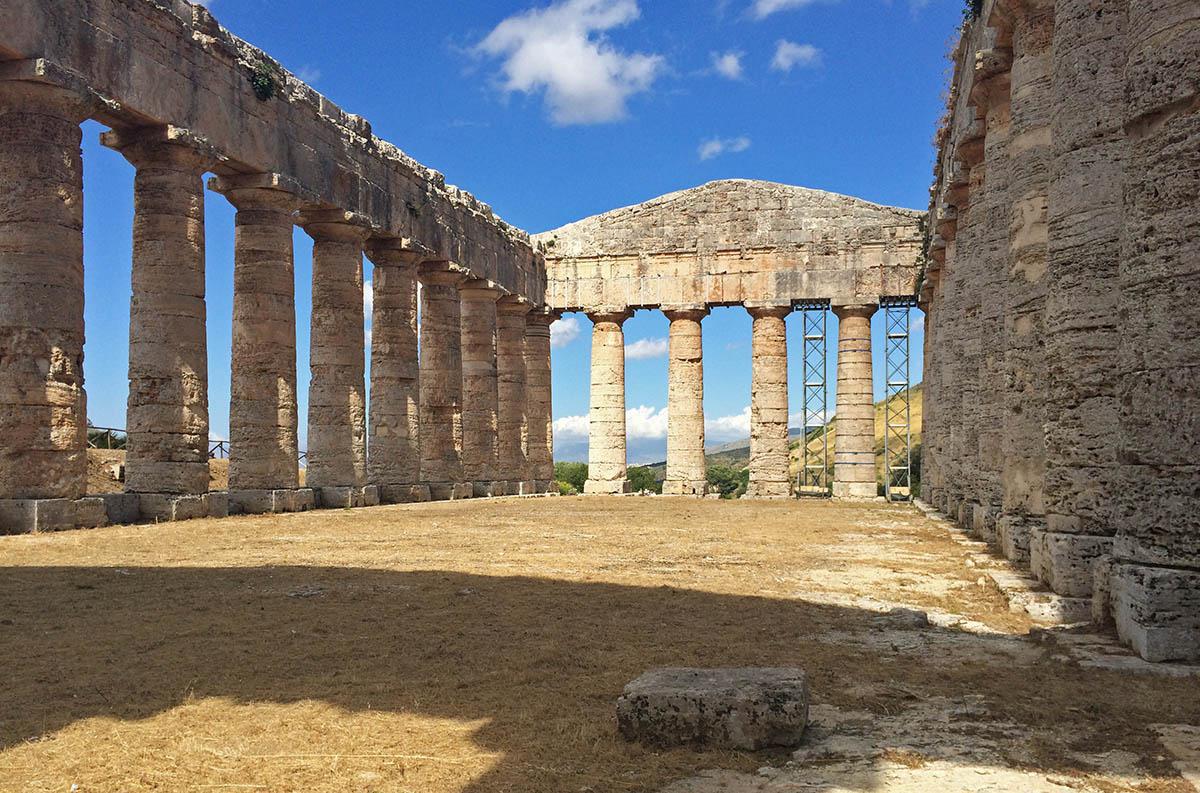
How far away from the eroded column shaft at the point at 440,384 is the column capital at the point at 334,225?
4.75m

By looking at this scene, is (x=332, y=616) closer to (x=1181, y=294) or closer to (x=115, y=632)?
(x=115, y=632)

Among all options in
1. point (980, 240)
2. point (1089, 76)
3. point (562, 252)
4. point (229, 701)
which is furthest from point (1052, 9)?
point (562, 252)

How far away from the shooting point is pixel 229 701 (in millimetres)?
5953

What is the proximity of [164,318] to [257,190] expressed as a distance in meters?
3.81

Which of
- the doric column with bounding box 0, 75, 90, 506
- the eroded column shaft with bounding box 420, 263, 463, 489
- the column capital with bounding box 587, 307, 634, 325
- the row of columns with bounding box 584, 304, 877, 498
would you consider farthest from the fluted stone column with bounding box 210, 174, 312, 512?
the column capital with bounding box 587, 307, 634, 325

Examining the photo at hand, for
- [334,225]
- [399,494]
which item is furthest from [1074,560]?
[399,494]

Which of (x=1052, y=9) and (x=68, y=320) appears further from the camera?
(x=68, y=320)

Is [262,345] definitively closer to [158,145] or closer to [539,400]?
[158,145]

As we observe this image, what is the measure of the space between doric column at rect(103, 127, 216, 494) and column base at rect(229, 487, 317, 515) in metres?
1.65

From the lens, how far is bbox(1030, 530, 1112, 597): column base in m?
8.78

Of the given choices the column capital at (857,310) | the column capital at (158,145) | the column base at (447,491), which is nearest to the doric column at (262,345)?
the column capital at (158,145)

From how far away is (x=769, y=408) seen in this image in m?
33.5

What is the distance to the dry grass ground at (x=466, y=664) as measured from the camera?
4.84m

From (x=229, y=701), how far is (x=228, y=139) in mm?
15648
